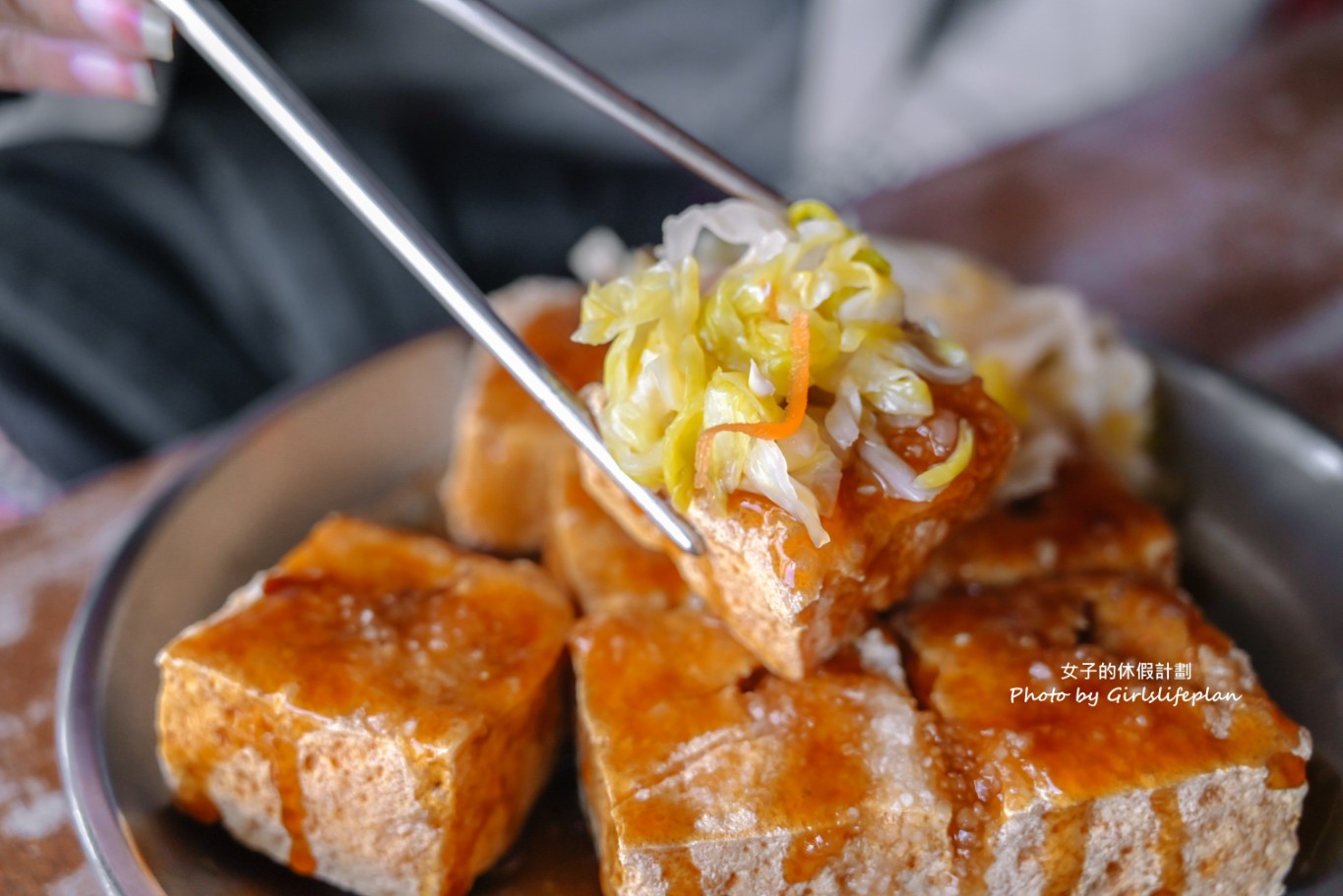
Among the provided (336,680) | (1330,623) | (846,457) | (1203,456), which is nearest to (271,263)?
(336,680)

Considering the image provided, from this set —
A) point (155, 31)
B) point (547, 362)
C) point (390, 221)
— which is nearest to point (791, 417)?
point (390, 221)

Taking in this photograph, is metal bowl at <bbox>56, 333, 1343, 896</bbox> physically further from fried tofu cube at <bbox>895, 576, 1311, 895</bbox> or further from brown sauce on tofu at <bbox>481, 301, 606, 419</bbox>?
brown sauce on tofu at <bbox>481, 301, 606, 419</bbox>

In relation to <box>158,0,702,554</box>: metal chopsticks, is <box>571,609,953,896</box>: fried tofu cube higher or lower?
lower

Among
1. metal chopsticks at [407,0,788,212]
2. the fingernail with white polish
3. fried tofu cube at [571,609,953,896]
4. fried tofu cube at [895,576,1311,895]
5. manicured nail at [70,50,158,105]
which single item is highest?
the fingernail with white polish

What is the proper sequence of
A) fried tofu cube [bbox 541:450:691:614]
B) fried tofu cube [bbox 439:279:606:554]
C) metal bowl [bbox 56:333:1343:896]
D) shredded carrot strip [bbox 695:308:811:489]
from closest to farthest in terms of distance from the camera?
1. shredded carrot strip [bbox 695:308:811:489]
2. metal bowl [bbox 56:333:1343:896]
3. fried tofu cube [bbox 541:450:691:614]
4. fried tofu cube [bbox 439:279:606:554]

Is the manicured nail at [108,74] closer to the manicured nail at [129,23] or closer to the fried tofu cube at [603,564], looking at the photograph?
the manicured nail at [129,23]

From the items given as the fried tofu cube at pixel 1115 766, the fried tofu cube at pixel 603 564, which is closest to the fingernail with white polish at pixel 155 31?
the fried tofu cube at pixel 603 564

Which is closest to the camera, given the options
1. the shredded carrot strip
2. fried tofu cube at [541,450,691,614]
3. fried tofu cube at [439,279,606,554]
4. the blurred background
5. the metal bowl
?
the shredded carrot strip

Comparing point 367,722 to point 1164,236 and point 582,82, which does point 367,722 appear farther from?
point 1164,236

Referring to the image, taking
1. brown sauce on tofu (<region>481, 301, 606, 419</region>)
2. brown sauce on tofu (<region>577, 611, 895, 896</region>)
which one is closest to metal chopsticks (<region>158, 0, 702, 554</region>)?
brown sauce on tofu (<region>577, 611, 895, 896</region>)
